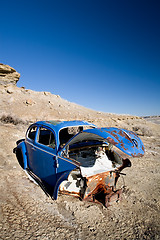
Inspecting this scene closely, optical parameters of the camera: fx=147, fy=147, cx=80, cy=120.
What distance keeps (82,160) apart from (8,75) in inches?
1112

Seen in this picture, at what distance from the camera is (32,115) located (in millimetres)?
18047

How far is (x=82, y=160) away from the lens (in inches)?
162

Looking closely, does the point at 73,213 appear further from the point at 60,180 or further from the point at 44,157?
the point at 44,157

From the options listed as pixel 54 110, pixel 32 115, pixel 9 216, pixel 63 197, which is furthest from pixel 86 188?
pixel 54 110

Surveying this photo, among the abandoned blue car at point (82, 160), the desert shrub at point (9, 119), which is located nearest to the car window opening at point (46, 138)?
the abandoned blue car at point (82, 160)

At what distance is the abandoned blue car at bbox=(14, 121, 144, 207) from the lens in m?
2.97

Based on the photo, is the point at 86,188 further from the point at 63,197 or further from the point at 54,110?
the point at 54,110

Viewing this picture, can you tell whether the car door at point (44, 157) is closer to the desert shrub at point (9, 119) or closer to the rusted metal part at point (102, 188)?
the rusted metal part at point (102, 188)

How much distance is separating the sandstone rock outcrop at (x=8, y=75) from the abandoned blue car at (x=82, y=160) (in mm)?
26182

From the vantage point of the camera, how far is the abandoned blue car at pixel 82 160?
297 centimetres

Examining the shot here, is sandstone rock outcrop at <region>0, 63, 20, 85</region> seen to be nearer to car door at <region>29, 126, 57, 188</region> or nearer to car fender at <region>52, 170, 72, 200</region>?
car door at <region>29, 126, 57, 188</region>

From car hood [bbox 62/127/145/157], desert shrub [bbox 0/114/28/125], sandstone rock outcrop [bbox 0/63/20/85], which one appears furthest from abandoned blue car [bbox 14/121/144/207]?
sandstone rock outcrop [bbox 0/63/20/85]

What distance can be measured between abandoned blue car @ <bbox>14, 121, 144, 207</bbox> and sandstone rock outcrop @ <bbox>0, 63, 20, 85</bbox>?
1031 inches

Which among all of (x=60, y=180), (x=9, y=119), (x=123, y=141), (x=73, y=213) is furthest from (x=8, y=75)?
(x=123, y=141)
